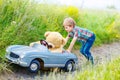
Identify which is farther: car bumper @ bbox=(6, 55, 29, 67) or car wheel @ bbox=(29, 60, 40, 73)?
car wheel @ bbox=(29, 60, 40, 73)

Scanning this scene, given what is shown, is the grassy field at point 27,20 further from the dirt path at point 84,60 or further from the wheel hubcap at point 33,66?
the wheel hubcap at point 33,66

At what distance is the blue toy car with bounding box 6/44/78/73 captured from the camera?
696 cm

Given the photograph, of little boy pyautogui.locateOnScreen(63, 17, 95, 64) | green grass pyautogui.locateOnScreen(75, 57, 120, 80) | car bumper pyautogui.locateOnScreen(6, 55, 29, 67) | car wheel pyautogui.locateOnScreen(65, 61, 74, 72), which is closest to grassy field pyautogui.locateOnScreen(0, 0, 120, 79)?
car bumper pyautogui.locateOnScreen(6, 55, 29, 67)

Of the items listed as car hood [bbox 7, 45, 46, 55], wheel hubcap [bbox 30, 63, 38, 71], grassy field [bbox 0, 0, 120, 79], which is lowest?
wheel hubcap [bbox 30, 63, 38, 71]

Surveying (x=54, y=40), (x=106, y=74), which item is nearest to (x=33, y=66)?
(x=54, y=40)

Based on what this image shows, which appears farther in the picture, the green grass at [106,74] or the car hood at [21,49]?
the car hood at [21,49]

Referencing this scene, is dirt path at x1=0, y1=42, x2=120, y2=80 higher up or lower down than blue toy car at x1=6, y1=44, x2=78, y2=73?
lower down

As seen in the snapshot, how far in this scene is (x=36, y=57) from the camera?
713 cm

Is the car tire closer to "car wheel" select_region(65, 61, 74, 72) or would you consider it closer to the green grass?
"car wheel" select_region(65, 61, 74, 72)

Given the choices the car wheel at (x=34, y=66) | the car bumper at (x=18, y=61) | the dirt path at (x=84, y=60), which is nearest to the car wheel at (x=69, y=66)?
the dirt path at (x=84, y=60)

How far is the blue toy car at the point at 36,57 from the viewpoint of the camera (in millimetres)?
6961

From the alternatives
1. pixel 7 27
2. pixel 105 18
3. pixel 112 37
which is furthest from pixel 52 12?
pixel 105 18

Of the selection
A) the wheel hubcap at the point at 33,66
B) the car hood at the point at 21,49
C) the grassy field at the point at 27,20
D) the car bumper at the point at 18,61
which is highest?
the grassy field at the point at 27,20

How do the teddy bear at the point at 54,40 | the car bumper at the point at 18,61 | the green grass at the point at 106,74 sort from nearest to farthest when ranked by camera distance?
the green grass at the point at 106,74 < the car bumper at the point at 18,61 < the teddy bear at the point at 54,40
